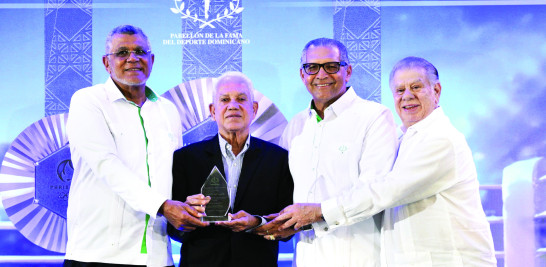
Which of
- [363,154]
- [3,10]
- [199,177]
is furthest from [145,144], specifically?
[3,10]

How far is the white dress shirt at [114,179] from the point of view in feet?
10.1

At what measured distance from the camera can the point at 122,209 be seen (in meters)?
3.18

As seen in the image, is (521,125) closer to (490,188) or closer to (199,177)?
(490,188)

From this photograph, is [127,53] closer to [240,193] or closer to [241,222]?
[240,193]

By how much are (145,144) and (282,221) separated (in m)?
0.87

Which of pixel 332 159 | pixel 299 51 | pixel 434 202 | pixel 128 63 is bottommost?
pixel 434 202

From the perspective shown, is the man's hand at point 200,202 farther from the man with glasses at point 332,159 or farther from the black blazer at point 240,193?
the man with glasses at point 332,159

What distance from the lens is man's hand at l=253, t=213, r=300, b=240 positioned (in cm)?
307

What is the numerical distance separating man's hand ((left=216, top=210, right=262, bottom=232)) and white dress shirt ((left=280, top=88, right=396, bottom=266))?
344mm

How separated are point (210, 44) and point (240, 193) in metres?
1.41

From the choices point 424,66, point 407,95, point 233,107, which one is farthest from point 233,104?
point 424,66

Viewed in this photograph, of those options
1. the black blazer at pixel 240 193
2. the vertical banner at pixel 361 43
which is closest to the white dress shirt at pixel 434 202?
the black blazer at pixel 240 193

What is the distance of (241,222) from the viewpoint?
297 cm

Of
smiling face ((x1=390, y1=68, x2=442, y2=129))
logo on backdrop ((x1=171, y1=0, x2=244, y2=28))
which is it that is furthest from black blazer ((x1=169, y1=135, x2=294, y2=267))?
logo on backdrop ((x1=171, y1=0, x2=244, y2=28))
